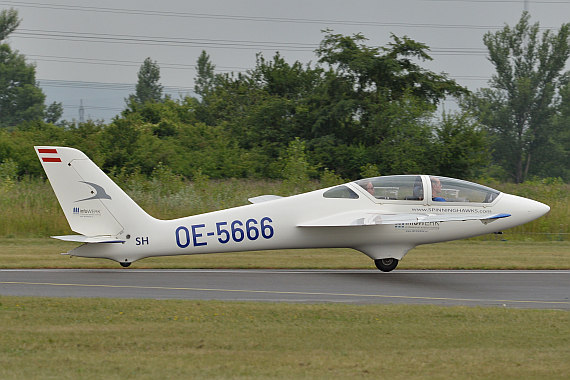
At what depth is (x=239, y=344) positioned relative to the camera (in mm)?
9172

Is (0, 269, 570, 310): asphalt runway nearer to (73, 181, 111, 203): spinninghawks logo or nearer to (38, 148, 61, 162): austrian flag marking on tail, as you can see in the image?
(73, 181, 111, 203): spinninghawks logo

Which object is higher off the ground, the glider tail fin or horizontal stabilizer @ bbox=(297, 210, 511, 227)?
the glider tail fin

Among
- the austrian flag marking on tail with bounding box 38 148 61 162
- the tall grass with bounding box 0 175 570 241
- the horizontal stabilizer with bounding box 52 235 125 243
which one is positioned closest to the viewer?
the horizontal stabilizer with bounding box 52 235 125 243

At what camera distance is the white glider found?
1547 centimetres

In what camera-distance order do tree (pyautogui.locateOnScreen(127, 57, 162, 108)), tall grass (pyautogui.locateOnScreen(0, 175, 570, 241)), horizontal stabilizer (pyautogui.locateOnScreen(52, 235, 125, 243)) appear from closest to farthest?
1. horizontal stabilizer (pyautogui.locateOnScreen(52, 235, 125, 243))
2. tall grass (pyautogui.locateOnScreen(0, 175, 570, 241))
3. tree (pyautogui.locateOnScreen(127, 57, 162, 108))

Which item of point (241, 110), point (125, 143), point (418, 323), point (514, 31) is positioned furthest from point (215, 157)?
point (514, 31)

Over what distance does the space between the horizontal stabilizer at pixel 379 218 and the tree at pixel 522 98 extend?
201ft

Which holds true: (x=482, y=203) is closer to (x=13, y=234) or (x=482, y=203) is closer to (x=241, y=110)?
Answer: (x=13, y=234)

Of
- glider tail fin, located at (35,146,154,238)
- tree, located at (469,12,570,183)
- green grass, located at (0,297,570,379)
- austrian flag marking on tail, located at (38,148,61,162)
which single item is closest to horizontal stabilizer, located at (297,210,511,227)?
glider tail fin, located at (35,146,154,238)

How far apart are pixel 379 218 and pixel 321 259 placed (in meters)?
3.18

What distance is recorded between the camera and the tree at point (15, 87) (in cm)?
9469

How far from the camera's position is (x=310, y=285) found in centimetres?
1462

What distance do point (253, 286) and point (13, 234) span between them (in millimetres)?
12289

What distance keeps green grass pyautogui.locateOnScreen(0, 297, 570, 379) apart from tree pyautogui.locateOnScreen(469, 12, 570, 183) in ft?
220
